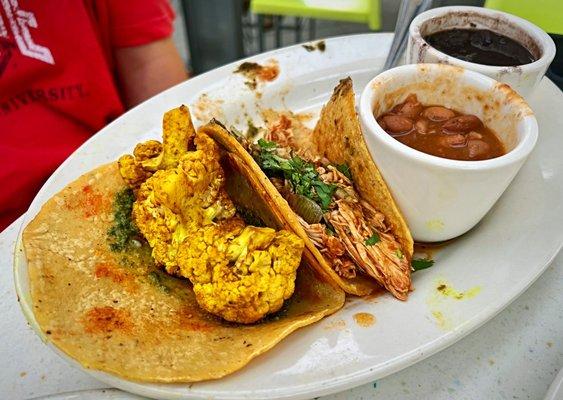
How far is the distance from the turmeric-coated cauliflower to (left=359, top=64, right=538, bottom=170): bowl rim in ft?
1.04

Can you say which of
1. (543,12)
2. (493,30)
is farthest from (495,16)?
(543,12)

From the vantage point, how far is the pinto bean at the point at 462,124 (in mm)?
1169

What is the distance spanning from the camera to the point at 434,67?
123 cm

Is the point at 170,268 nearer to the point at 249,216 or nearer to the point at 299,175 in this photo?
the point at 249,216

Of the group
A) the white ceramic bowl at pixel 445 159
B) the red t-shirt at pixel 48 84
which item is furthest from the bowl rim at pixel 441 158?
the red t-shirt at pixel 48 84

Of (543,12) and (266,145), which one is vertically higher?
(543,12)

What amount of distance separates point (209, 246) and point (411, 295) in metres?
0.46

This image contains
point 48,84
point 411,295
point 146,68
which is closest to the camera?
point 411,295

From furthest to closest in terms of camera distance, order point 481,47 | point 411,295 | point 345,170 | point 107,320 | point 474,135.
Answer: point 481,47 → point 345,170 → point 474,135 → point 411,295 → point 107,320

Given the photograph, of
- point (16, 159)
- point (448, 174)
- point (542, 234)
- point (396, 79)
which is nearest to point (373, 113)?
point (396, 79)

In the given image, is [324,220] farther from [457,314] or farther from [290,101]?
[290,101]

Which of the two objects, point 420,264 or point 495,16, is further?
point 495,16

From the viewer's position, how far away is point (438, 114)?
120 cm

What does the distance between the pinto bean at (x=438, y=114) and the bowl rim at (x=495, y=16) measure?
0.45 feet
